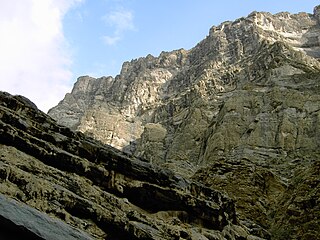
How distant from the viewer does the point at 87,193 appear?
16.4 m

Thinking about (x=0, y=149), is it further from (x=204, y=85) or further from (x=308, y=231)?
(x=204, y=85)

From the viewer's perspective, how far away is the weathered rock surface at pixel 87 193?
13.5 m

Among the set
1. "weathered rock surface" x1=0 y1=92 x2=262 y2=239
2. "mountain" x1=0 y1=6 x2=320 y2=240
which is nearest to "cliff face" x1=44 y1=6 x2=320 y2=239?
"mountain" x1=0 y1=6 x2=320 y2=240

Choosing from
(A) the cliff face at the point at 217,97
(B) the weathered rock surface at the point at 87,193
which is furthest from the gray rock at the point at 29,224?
(A) the cliff face at the point at 217,97

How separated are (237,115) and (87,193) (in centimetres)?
4339

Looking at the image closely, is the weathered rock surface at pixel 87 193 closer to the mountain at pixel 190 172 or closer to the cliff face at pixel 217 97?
the mountain at pixel 190 172

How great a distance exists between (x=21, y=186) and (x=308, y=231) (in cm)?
1651

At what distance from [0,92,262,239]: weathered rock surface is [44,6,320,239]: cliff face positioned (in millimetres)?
6483

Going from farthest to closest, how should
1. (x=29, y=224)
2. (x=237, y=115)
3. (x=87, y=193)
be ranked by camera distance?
(x=237, y=115) → (x=87, y=193) → (x=29, y=224)

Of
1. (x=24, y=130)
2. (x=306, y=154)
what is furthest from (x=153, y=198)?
(x=306, y=154)

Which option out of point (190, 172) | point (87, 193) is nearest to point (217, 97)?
point (190, 172)

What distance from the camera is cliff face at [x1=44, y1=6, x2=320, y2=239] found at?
31.2 m

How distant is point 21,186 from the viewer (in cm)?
1387

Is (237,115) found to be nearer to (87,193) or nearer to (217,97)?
(217,97)
